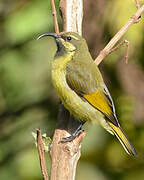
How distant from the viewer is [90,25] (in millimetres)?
4375

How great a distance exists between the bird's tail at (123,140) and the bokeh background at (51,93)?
0.18m

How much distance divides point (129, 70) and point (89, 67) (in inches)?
17.2

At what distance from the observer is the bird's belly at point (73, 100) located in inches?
163

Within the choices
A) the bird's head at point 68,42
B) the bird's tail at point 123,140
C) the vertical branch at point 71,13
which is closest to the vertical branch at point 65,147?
the vertical branch at point 71,13

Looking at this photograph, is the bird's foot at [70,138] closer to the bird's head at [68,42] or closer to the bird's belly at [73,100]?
the bird's belly at [73,100]

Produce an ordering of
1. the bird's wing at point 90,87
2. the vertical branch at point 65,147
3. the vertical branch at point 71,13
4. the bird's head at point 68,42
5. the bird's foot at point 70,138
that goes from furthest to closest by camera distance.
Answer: the bird's wing at point 90,87
the bird's head at point 68,42
the vertical branch at point 71,13
the bird's foot at point 70,138
the vertical branch at point 65,147

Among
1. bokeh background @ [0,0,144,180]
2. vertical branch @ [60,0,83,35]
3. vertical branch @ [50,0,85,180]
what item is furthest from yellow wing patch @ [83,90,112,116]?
vertical branch @ [60,0,83,35]

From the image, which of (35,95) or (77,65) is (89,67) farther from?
(35,95)

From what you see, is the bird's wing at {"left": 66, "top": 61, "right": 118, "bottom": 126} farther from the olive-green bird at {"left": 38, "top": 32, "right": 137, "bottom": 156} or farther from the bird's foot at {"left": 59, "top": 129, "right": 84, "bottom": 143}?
the bird's foot at {"left": 59, "top": 129, "right": 84, "bottom": 143}

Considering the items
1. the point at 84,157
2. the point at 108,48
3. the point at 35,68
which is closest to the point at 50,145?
the point at 108,48

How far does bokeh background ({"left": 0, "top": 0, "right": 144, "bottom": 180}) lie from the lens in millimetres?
4219

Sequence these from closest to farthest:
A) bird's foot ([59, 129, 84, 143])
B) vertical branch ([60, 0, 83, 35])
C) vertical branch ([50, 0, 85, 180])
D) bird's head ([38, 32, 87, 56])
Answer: vertical branch ([50, 0, 85, 180]) → bird's foot ([59, 129, 84, 143]) → vertical branch ([60, 0, 83, 35]) → bird's head ([38, 32, 87, 56])

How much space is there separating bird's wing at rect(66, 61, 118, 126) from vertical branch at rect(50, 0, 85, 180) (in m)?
0.33

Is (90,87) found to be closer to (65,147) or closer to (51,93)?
(51,93)
